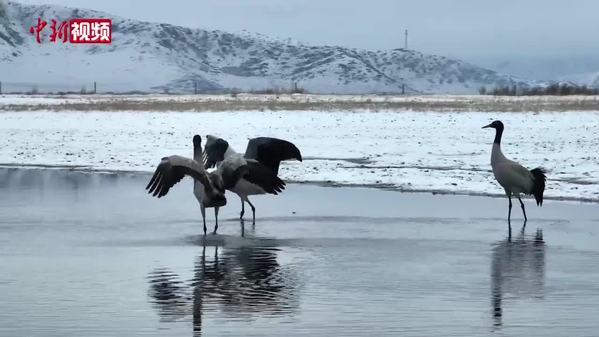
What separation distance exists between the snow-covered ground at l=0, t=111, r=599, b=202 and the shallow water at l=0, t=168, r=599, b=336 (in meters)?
4.13

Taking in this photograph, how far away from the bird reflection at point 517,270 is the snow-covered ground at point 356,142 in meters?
5.75

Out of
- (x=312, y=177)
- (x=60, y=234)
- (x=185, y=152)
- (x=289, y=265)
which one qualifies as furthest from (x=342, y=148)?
(x=289, y=265)

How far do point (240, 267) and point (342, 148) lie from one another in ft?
68.4

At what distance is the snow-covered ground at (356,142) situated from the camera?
2433cm

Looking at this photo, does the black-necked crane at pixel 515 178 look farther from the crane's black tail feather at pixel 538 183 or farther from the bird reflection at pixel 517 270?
the bird reflection at pixel 517 270

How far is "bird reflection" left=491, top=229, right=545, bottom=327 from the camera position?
1080 centimetres

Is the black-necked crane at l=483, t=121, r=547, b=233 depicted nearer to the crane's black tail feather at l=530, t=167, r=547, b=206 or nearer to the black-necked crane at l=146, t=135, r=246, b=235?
the crane's black tail feather at l=530, t=167, r=547, b=206

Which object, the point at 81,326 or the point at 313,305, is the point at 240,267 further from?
the point at 81,326

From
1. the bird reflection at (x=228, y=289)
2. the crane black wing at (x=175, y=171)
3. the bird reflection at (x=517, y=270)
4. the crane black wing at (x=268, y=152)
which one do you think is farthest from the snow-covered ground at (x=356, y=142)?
the bird reflection at (x=228, y=289)

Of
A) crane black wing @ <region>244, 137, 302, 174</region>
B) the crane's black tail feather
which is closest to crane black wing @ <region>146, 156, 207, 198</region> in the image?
crane black wing @ <region>244, 137, 302, 174</region>

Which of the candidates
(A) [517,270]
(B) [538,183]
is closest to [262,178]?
(B) [538,183]

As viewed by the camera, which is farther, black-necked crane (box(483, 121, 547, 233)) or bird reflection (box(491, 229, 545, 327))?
black-necked crane (box(483, 121, 547, 233))

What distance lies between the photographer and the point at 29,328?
922cm

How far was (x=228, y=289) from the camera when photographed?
1108 cm
